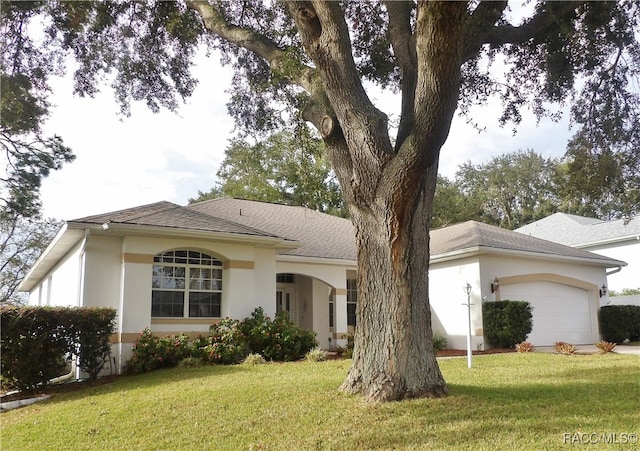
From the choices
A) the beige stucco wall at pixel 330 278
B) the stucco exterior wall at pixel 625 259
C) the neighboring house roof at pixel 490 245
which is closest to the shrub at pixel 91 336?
the beige stucco wall at pixel 330 278

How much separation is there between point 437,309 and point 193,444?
12590 mm

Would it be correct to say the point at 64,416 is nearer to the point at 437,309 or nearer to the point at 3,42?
the point at 3,42

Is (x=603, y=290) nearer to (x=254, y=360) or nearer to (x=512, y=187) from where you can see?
(x=254, y=360)

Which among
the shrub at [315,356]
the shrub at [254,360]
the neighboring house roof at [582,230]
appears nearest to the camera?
the shrub at [254,360]

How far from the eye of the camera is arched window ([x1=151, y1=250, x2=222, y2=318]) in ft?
42.5

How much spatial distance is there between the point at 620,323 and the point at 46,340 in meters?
17.3

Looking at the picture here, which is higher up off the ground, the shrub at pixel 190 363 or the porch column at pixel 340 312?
the porch column at pixel 340 312

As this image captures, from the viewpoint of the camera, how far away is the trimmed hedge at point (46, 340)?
987cm

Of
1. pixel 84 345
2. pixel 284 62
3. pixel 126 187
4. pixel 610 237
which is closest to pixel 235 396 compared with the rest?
pixel 84 345

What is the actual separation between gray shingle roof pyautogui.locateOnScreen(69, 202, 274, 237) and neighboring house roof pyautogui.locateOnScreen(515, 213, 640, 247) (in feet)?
62.5

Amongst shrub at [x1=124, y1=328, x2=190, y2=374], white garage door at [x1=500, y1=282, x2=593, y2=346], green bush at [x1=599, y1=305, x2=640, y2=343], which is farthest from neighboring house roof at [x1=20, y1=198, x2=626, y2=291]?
shrub at [x1=124, y1=328, x2=190, y2=374]

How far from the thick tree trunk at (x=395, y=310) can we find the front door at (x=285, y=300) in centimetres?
1092

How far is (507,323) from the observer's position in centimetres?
1459

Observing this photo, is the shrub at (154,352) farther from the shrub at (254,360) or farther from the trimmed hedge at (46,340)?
the shrub at (254,360)
